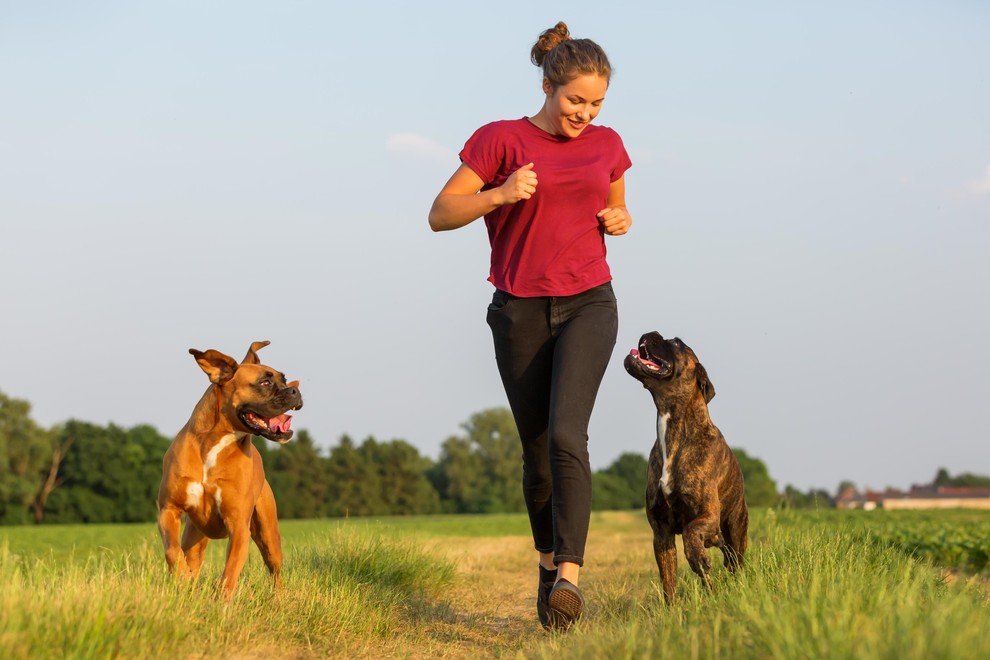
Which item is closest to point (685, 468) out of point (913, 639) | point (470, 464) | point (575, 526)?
point (575, 526)

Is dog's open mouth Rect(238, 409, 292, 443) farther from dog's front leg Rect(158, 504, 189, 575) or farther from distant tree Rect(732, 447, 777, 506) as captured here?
distant tree Rect(732, 447, 777, 506)

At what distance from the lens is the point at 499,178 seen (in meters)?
5.58

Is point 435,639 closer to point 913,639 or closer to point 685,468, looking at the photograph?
point 685,468

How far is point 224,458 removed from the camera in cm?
586

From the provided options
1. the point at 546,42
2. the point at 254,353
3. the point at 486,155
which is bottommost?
the point at 254,353

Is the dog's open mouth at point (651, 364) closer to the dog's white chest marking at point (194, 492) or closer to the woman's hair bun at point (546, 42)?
the woman's hair bun at point (546, 42)

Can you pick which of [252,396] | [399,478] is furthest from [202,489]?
[399,478]

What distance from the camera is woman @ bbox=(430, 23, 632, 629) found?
531 cm

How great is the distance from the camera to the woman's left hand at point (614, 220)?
552cm

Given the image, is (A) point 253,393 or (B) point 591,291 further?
(A) point 253,393

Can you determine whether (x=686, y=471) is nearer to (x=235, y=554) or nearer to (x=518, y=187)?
(x=518, y=187)

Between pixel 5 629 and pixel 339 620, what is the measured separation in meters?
2.14

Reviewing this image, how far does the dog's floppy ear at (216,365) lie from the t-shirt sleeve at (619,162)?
8.15 ft

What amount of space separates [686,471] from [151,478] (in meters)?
55.2
